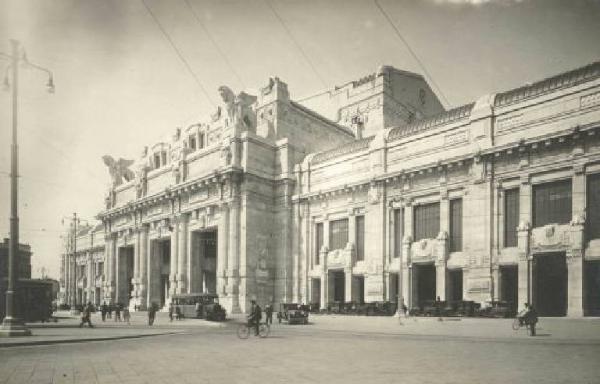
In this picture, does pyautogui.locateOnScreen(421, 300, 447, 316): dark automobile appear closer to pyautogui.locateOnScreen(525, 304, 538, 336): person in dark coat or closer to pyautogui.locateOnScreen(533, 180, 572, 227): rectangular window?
pyautogui.locateOnScreen(533, 180, 572, 227): rectangular window

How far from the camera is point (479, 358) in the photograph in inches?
513

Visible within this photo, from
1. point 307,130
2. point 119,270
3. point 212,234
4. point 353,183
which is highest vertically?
point 307,130

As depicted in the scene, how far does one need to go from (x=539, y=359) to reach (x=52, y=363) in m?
12.3

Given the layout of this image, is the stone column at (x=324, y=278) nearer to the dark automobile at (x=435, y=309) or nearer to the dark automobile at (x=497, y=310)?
the dark automobile at (x=435, y=309)

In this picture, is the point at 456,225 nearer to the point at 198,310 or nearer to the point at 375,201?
the point at 375,201

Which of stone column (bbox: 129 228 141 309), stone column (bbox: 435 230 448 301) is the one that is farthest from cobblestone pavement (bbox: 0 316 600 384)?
stone column (bbox: 129 228 141 309)

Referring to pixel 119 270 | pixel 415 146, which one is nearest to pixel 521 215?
pixel 415 146

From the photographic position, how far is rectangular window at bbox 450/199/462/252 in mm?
32344

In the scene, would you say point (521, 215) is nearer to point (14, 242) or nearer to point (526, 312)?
point (526, 312)

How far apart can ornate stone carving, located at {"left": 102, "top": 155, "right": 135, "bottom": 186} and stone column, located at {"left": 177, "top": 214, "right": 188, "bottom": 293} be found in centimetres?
1994

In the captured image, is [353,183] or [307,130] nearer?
[353,183]

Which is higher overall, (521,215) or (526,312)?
(521,215)

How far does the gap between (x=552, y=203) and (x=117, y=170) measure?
52112 millimetres

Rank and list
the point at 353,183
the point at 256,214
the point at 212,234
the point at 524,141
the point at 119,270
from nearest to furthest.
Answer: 1. the point at 524,141
2. the point at 353,183
3. the point at 256,214
4. the point at 212,234
5. the point at 119,270
